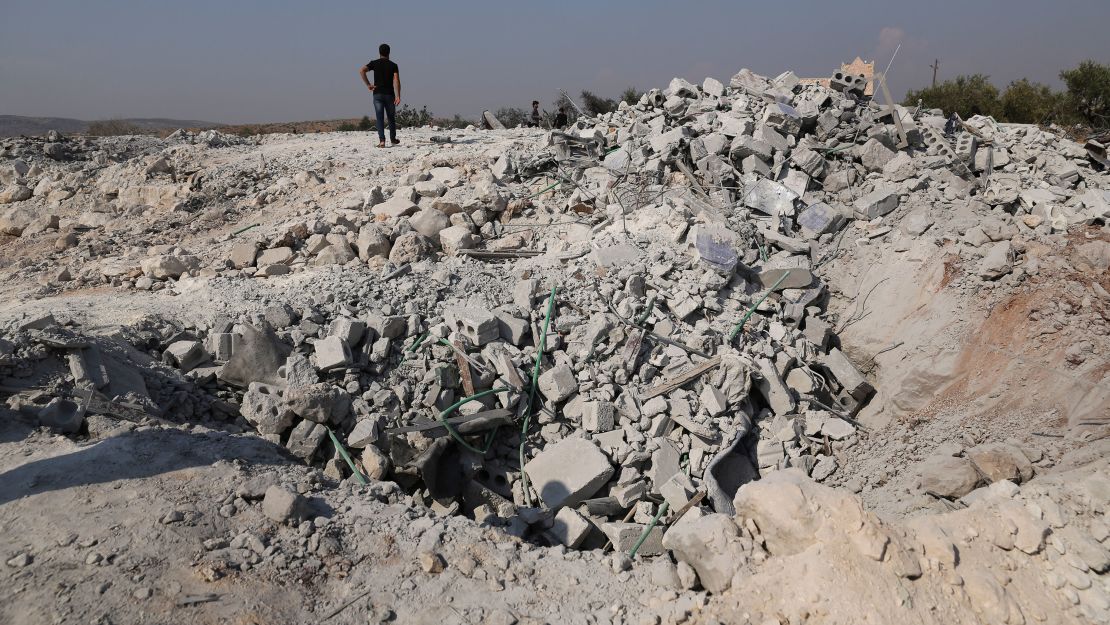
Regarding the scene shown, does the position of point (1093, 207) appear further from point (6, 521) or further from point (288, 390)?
point (6, 521)

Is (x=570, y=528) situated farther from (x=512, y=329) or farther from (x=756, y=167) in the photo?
(x=756, y=167)

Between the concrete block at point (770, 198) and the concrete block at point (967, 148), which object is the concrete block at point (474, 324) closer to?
the concrete block at point (770, 198)

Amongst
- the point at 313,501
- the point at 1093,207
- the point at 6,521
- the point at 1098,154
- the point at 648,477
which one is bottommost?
the point at 648,477

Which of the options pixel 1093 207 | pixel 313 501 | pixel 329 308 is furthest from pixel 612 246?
pixel 1093 207

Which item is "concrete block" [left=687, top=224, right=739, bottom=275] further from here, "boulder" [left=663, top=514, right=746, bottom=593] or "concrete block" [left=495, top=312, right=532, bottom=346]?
"boulder" [left=663, top=514, right=746, bottom=593]

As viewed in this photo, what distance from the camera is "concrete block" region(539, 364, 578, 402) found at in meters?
5.28

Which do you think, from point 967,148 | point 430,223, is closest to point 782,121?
point 967,148

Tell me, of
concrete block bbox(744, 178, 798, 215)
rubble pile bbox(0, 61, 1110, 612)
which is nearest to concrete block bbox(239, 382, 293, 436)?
rubble pile bbox(0, 61, 1110, 612)

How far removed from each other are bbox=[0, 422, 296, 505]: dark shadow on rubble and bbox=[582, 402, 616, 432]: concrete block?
2459 mm

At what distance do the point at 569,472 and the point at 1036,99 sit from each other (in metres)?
20.8

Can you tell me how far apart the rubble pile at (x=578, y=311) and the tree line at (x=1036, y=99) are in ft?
39.5

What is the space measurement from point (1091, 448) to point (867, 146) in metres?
4.62

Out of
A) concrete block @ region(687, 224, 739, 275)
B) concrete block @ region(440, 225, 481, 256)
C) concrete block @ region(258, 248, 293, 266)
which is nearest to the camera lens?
concrete block @ region(687, 224, 739, 275)

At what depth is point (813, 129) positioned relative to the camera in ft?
26.3
